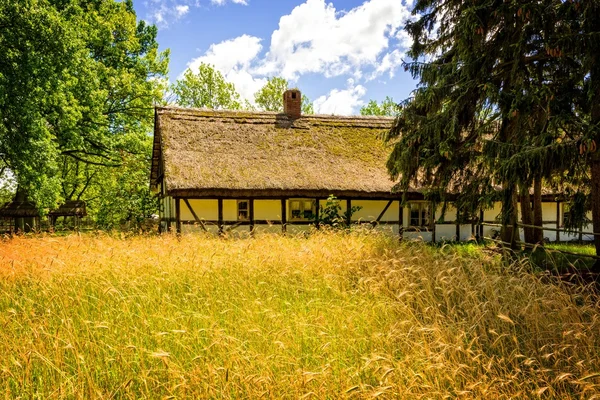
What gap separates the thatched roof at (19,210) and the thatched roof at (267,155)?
5.02 m

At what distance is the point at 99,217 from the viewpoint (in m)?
21.5

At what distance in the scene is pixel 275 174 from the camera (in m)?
13.5

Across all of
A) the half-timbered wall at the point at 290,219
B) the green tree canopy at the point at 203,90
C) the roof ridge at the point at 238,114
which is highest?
the green tree canopy at the point at 203,90

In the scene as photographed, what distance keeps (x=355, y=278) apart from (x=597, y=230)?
467 centimetres

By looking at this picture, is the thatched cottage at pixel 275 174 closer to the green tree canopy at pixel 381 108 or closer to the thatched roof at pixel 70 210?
the thatched roof at pixel 70 210

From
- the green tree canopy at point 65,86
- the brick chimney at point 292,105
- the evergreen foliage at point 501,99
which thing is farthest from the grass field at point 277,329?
the brick chimney at point 292,105

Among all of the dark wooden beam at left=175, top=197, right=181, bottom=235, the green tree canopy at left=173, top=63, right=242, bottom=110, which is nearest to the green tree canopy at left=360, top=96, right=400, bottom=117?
the green tree canopy at left=173, top=63, right=242, bottom=110

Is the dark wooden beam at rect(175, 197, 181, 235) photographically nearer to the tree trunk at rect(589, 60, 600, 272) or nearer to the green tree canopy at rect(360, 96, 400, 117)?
the tree trunk at rect(589, 60, 600, 272)

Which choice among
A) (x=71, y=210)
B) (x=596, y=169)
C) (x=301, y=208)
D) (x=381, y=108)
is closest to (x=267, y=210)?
(x=301, y=208)

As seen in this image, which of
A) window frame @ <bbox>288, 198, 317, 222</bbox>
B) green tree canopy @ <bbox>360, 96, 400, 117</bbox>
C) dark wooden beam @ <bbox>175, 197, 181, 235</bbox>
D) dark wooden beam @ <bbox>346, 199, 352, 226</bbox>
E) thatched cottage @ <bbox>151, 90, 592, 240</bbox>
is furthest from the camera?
green tree canopy @ <bbox>360, 96, 400, 117</bbox>

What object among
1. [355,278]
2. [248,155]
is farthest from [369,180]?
[355,278]

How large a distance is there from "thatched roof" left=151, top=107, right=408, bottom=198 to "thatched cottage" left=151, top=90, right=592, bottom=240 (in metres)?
0.03

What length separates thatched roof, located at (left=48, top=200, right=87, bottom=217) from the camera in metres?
19.8

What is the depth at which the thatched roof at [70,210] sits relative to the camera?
19797 millimetres
